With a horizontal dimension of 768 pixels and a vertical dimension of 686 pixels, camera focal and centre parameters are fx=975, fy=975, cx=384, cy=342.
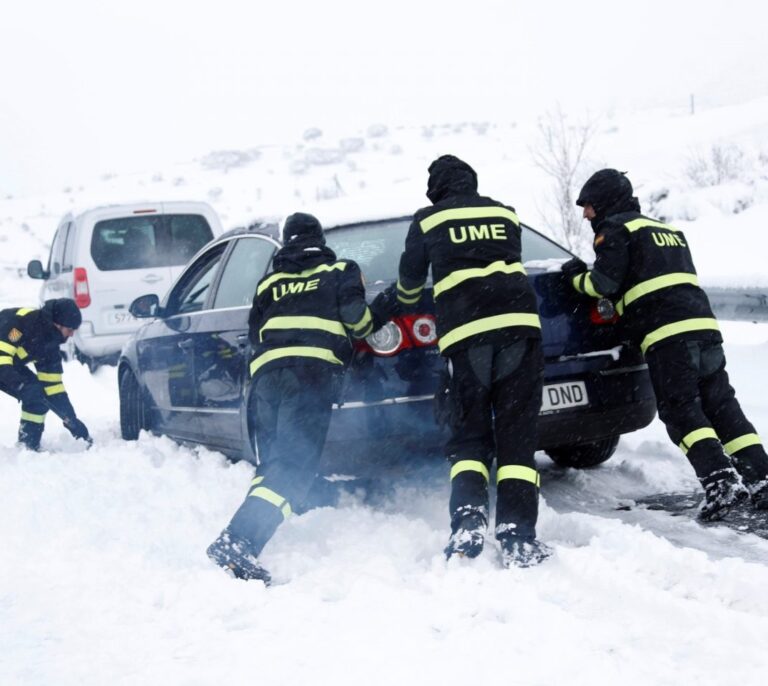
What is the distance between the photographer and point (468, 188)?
4.26 m

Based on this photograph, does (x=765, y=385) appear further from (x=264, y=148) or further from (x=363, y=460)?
(x=264, y=148)

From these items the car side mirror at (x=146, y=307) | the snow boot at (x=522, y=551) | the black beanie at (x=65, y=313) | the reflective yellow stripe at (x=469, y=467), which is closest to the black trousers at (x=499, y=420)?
the reflective yellow stripe at (x=469, y=467)

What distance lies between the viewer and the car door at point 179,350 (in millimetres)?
5824

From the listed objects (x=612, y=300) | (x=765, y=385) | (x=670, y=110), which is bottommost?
(x=765, y=385)

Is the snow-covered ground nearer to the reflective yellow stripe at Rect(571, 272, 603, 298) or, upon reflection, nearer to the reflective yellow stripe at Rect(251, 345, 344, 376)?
the reflective yellow stripe at Rect(251, 345, 344, 376)

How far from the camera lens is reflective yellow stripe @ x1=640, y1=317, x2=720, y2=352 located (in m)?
4.54

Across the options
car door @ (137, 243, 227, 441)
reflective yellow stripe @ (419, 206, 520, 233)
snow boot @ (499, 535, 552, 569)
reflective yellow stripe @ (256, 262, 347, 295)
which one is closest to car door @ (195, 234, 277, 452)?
car door @ (137, 243, 227, 441)

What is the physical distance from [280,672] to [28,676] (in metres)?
0.83

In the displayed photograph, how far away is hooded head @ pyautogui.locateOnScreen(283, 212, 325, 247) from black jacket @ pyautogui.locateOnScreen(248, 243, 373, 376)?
2 cm

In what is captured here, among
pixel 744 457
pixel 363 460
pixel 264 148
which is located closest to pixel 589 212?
pixel 744 457

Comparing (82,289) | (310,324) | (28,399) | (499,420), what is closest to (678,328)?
(499,420)

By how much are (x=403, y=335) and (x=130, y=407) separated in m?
3.41

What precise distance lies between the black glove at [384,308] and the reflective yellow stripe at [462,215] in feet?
1.16

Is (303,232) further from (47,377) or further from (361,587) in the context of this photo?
(47,377)
